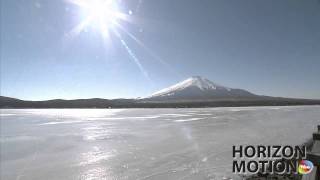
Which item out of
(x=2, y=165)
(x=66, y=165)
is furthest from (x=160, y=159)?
(x=2, y=165)

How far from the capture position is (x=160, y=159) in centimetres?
1111

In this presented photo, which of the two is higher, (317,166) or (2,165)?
(317,166)

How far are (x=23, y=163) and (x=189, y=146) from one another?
21.7 feet

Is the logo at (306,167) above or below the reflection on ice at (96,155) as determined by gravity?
above

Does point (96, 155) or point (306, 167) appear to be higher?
point (306, 167)

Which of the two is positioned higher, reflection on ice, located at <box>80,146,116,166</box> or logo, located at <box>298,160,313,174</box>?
logo, located at <box>298,160,313,174</box>

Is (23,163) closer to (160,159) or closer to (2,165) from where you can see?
(2,165)

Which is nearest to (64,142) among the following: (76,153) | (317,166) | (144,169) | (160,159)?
(76,153)

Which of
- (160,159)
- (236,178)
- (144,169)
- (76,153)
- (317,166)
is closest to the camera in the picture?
(317,166)

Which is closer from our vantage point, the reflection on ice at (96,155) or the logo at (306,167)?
the logo at (306,167)

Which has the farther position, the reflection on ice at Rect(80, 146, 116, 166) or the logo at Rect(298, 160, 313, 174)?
the reflection on ice at Rect(80, 146, 116, 166)

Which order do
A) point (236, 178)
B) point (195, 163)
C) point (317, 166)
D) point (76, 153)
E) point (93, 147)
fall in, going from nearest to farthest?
1. point (317, 166)
2. point (236, 178)
3. point (195, 163)
4. point (76, 153)
5. point (93, 147)

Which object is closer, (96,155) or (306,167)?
(306,167)

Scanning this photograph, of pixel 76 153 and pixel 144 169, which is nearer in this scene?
pixel 144 169
